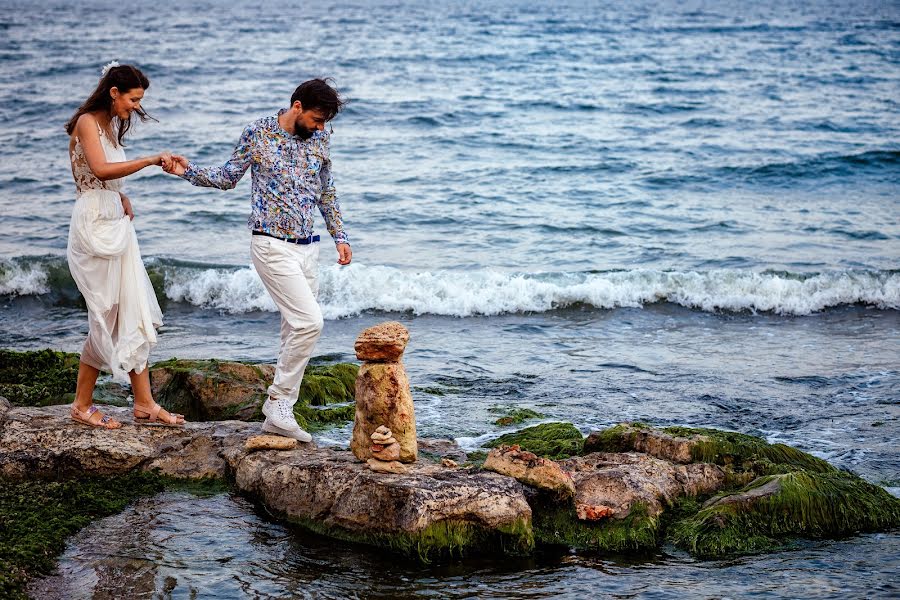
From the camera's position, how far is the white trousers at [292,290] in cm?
661

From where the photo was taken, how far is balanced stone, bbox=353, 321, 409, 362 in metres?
6.52

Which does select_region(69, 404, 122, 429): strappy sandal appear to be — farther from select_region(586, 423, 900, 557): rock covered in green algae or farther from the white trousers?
select_region(586, 423, 900, 557): rock covered in green algae

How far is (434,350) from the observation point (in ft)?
37.8

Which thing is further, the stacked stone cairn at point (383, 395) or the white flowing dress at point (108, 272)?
the white flowing dress at point (108, 272)

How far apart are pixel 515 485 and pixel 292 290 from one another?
1976 millimetres

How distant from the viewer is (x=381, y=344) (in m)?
6.52

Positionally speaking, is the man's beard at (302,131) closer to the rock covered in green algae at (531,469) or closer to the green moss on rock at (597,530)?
the rock covered in green algae at (531,469)

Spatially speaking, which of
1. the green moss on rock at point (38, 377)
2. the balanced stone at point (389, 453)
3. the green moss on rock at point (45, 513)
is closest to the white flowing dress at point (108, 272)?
the green moss on rock at point (45, 513)

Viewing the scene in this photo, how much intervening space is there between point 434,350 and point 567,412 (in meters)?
2.84

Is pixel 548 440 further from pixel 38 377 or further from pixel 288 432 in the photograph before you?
pixel 38 377

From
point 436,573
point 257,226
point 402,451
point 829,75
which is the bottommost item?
point 436,573

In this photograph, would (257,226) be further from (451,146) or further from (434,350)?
(451,146)

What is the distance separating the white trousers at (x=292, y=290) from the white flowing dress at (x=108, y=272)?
3.10 feet

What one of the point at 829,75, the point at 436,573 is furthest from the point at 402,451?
the point at 829,75
